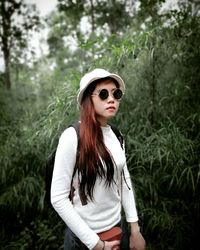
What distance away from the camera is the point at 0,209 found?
3.02 meters

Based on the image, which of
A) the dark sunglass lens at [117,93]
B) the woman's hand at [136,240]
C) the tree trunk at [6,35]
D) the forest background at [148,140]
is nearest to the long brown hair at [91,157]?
the dark sunglass lens at [117,93]

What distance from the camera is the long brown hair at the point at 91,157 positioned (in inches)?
46.8

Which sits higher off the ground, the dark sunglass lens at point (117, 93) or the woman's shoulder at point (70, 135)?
the dark sunglass lens at point (117, 93)

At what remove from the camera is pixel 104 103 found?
4.17ft

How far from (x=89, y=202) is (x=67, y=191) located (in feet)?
0.37

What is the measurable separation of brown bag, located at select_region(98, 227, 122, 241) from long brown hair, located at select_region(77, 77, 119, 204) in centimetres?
17

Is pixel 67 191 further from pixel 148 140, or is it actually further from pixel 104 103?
pixel 148 140

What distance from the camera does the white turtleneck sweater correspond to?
117cm

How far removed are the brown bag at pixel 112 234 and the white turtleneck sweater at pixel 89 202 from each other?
0.02m

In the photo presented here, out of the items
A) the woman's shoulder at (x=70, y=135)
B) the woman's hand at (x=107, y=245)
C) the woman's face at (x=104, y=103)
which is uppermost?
the woman's face at (x=104, y=103)

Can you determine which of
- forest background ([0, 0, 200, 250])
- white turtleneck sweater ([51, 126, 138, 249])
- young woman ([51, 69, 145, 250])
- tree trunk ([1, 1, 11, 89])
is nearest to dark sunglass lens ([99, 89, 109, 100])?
young woman ([51, 69, 145, 250])

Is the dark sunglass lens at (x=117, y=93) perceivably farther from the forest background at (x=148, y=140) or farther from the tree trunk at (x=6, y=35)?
the tree trunk at (x=6, y=35)

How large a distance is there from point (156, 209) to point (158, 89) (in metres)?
1.16

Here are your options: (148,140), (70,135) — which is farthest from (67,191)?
(148,140)
